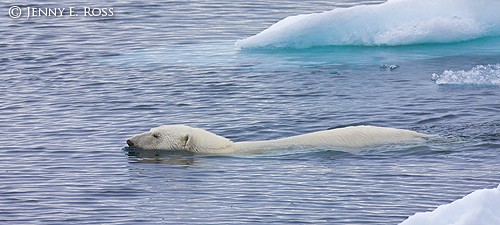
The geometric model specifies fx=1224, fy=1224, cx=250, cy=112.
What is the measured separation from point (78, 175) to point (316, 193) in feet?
8.21

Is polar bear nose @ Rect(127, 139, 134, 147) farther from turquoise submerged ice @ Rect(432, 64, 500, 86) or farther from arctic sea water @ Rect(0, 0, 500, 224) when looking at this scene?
turquoise submerged ice @ Rect(432, 64, 500, 86)

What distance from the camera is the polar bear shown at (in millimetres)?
12477

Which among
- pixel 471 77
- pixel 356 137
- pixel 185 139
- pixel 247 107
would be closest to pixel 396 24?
pixel 471 77

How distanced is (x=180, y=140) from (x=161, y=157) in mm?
287

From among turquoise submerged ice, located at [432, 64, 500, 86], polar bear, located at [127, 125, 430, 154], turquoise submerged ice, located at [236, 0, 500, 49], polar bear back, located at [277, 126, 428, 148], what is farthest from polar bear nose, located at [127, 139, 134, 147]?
turquoise submerged ice, located at [236, 0, 500, 49]

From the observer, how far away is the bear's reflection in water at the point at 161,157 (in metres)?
12.5

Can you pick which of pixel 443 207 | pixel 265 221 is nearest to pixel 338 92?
pixel 265 221

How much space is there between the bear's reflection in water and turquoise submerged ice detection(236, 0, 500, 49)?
6657 mm

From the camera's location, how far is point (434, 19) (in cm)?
1894

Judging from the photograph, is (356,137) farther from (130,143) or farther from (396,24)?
(396,24)

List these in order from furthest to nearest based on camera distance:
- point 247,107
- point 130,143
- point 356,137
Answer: point 247,107 → point 130,143 → point 356,137

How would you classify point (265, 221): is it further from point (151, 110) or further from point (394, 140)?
point (151, 110)

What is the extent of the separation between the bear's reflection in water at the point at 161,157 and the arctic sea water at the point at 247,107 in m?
0.03

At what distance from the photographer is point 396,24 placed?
63.2 feet
